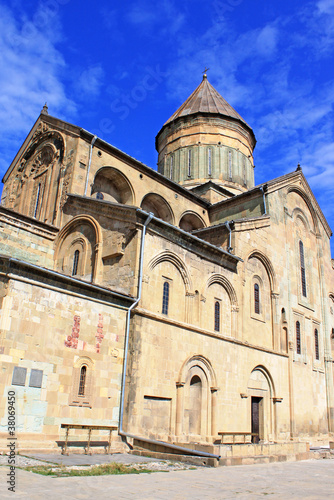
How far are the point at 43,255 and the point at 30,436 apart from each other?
8303 millimetres

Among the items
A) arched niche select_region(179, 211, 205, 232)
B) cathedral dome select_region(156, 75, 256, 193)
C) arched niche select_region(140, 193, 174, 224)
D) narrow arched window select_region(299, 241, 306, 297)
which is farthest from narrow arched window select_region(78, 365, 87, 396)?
cathedral dome select_region(156, 75, 256, 193)

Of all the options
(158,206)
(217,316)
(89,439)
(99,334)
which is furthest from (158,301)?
(158,206)

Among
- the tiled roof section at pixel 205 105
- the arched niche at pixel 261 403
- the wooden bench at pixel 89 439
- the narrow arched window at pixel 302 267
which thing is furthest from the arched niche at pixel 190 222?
the wooden bench at pixel 89 439

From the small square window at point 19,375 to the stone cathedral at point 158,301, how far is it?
0.03 m

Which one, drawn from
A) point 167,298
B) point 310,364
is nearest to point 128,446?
point 167,298

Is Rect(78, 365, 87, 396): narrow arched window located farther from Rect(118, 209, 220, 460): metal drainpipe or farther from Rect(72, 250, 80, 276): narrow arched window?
Rect(72, 250, 80, 276): narrow arched window

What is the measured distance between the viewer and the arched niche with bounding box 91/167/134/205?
69.3 feet

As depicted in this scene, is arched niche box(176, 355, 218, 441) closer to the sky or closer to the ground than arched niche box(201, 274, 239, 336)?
closer to the ground

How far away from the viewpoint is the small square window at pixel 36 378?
11.8 metres

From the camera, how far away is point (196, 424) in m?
16.2

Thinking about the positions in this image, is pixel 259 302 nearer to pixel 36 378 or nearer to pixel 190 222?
pixel 190 222

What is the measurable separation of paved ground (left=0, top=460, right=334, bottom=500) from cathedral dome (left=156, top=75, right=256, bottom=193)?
2159 centimetres

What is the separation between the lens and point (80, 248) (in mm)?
17375

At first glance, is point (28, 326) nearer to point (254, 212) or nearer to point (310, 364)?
point (254, 212)
